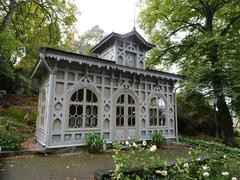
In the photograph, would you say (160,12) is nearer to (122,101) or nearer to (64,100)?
(122,101)

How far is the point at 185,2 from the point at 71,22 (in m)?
9.68

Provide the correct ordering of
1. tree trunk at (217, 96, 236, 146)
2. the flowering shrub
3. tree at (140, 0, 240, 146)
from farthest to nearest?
tree trunk at (217, 96, 236, 146)
tree at (140, 0, 240, 146)
the flowering shrub

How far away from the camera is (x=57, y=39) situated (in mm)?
15328

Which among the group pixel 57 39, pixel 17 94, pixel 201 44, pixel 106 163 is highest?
pixel 57 39

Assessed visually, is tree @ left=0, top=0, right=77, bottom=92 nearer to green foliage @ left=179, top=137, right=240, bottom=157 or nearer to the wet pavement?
the wet pavement

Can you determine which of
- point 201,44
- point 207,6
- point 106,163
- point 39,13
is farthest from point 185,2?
point 106,163

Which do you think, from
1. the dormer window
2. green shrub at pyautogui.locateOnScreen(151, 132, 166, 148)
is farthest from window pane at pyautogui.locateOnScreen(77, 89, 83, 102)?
green shrub at pyautogui.locateOnScreen(151, 132, 166, 148)

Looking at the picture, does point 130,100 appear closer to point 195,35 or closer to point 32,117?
point 32,117

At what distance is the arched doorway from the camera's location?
346 inches

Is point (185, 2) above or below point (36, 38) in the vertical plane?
above

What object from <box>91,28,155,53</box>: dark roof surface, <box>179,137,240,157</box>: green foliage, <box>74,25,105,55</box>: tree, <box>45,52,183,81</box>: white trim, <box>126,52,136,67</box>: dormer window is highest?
<box>74,25,105,55</box>: tree

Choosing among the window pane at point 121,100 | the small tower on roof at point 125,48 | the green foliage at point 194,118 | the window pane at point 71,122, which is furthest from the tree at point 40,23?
the green foliage at point 194,118

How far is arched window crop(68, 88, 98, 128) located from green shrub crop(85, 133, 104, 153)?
68 centimetres

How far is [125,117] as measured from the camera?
29.7ft
